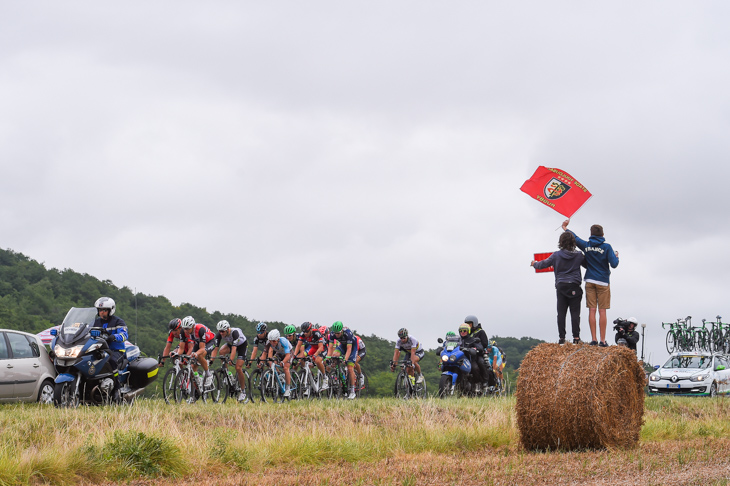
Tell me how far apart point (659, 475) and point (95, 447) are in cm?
653

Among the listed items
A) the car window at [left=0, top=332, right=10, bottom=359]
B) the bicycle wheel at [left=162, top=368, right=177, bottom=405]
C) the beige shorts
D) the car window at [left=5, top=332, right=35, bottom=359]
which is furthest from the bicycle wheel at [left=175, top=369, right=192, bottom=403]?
the beige shorts

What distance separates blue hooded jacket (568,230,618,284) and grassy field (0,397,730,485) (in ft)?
8.93

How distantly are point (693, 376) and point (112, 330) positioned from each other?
1732cm

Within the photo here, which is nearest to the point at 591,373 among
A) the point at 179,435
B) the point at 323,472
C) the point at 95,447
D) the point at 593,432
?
the point at 593,432

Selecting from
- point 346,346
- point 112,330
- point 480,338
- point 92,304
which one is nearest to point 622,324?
point 480,338

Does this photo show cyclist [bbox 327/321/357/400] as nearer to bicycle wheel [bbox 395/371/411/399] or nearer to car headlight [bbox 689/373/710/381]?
bicycle wheel [bbox 395/371/411/399]

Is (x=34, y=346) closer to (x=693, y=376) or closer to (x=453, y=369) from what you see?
(x=453, y=369)

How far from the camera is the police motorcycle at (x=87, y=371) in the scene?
15.2 metres

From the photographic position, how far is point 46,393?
16438 millimetres

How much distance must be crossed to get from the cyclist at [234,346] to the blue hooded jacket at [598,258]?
870cm

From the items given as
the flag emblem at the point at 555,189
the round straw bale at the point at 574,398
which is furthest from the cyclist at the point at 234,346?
the round straw bale at the point at 574,398

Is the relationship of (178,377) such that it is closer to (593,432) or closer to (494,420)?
(494,420)

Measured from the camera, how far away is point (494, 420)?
14.4 meters

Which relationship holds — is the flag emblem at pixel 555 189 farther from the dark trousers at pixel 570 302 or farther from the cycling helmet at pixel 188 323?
the cycling helmet at pixel 188 323
